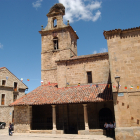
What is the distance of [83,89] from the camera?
14680mm

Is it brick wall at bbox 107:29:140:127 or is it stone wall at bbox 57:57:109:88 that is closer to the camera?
brick wall at bbox 107:29:140:127

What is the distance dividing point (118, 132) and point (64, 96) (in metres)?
5.59

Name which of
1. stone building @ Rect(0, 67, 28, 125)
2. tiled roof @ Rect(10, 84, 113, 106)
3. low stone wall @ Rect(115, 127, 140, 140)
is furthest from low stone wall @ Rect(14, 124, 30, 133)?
stone building @ Rect(0, 67, 28, 125)

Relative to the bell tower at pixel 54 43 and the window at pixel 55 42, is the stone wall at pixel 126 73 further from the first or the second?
the window at pixel 55 42

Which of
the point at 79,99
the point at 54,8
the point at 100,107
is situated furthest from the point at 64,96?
the point at 54,8

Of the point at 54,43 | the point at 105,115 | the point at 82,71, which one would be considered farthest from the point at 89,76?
the point at 54,43

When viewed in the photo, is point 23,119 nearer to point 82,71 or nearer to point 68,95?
point 68,95

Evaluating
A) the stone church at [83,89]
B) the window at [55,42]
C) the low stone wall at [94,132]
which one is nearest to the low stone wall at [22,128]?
the stone church at [83,89]

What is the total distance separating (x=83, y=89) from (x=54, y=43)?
8.80 m

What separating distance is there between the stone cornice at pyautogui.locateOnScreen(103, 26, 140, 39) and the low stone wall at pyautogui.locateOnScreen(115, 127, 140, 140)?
628 cm

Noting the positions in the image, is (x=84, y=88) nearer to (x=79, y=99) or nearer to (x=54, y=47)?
(x=79, y=99)

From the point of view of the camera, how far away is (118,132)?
9992 mm

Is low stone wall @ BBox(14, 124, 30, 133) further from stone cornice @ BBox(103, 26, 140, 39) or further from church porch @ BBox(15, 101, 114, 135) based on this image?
stone cornice @ BBox(103, 26, 140, 39)

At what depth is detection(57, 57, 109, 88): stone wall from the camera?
1575 cm
